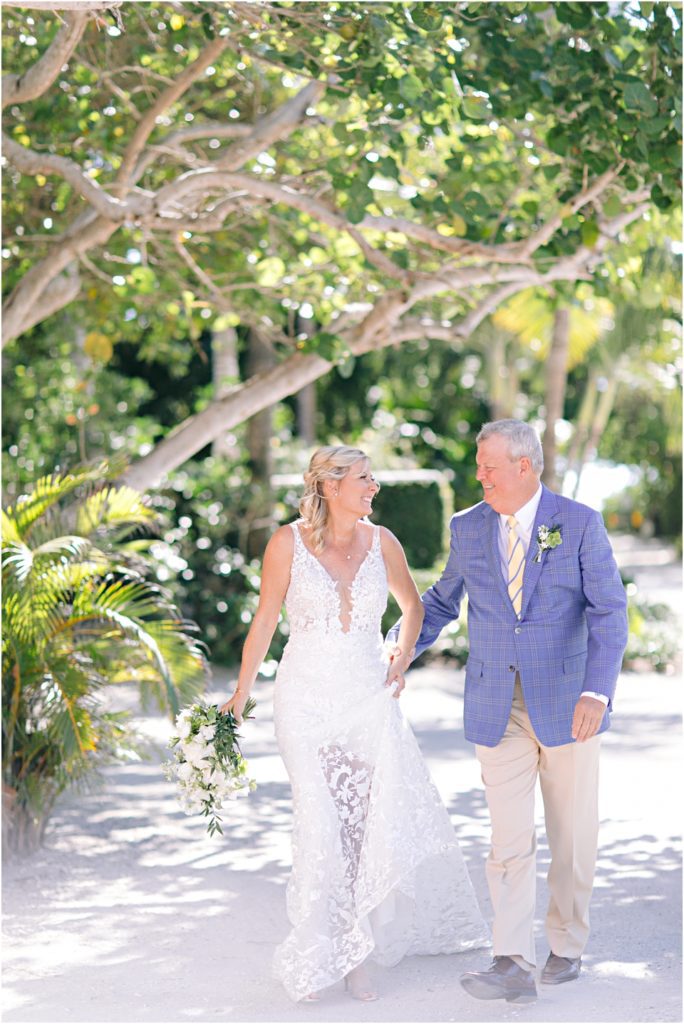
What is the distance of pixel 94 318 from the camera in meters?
11.1

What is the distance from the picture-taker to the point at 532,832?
4734 millimetres

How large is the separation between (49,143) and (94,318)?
2.24 metres

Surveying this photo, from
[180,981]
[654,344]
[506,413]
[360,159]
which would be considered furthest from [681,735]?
[506,413]

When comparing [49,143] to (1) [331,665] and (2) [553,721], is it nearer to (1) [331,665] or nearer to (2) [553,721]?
(1) [331,665]

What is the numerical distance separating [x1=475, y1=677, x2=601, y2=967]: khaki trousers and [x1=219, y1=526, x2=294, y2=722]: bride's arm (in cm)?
89

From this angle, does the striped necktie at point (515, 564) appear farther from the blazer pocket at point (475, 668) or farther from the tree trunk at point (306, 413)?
the tree trunk at point (306, 413)

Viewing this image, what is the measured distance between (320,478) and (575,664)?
1.16 m

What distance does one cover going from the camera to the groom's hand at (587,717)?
4.51m

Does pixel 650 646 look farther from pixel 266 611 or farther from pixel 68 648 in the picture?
pixel 266 611

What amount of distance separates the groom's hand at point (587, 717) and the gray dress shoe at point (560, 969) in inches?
36.2

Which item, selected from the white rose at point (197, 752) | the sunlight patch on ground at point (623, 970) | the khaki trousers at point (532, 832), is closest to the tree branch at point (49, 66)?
the white rose at point (197, 752)

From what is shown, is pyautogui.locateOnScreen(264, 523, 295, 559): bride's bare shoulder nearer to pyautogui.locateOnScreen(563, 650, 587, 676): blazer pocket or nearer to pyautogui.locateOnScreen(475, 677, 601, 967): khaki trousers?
pyautogui.locateOnScreen(475, 677, 601, 967): khaki trousers

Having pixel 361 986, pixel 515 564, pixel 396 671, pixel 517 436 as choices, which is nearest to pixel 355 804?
pixel 396 671

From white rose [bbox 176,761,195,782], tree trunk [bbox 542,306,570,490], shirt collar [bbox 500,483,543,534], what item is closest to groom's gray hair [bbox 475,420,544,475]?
shirt collar [bbox 500,483,543,534]
